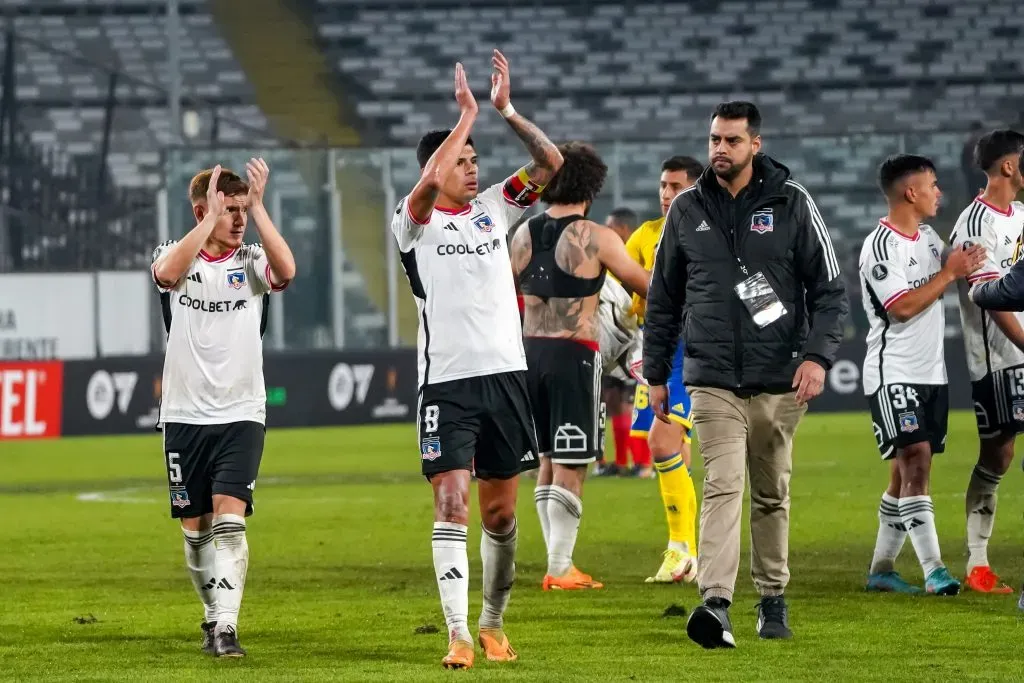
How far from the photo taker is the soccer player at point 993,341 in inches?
315

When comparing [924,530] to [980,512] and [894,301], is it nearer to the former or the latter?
[980,512]

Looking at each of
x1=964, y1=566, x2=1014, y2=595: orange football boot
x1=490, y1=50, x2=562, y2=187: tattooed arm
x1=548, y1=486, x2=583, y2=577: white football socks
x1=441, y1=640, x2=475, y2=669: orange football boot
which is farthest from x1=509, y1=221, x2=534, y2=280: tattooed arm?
x1=441, y1=640, x2=475, y2=669: orange football boot

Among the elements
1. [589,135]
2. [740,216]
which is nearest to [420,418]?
[740,216]

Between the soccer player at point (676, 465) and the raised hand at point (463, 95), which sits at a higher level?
the raised hand at point (463, 95)

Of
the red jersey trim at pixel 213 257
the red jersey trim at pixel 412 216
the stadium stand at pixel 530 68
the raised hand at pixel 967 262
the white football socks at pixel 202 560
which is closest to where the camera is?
the red jersey trim at pixel 412 216

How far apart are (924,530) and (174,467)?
3.48 metres

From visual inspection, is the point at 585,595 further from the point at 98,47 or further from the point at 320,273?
the point at 98,47

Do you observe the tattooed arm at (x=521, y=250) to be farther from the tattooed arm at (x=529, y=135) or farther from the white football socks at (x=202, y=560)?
the white football socks at (x=202, y=560)

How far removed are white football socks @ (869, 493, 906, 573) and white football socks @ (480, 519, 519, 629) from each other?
8.29ft

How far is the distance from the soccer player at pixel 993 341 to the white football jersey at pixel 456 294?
2.68m

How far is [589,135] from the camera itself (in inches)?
1351

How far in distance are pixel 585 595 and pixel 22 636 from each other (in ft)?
8.67

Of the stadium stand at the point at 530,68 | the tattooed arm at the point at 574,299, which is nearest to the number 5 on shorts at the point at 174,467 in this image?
the tattooed arm at the point at 574,299

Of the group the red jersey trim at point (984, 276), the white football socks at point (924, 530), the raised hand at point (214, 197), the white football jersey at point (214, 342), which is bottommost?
the white football socks at point (924, 530)
